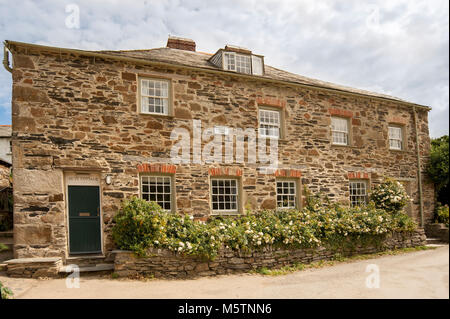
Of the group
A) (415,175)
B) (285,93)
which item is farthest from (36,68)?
(415,175)

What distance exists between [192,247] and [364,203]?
28.5ft

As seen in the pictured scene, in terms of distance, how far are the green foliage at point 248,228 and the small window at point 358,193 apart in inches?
50.9

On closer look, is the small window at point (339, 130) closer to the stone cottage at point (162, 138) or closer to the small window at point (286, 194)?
the stone cottage at point (162, 138)

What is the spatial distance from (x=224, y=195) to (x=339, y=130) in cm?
594

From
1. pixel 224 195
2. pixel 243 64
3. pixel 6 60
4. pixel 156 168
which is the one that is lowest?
pixel 224 195

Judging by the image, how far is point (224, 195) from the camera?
1177 centimetres

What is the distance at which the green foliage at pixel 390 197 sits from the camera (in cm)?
1362

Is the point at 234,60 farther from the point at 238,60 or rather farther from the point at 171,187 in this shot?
the point at 171,187

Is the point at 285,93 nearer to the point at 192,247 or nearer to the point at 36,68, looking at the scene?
the point at 192,247

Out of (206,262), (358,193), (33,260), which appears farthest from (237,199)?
(33,260)

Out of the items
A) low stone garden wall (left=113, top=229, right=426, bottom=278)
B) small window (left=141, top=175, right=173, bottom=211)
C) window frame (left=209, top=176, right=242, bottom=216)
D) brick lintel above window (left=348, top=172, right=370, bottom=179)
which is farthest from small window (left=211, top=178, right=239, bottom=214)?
brick lintel above window (left=348, top=172, right=370, bottom=179)

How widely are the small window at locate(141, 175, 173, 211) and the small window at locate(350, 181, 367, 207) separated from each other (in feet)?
25.1

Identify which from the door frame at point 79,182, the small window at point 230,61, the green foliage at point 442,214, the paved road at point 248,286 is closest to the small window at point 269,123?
the small window at point 230,61

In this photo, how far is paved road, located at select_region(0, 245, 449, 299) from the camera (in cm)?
629
